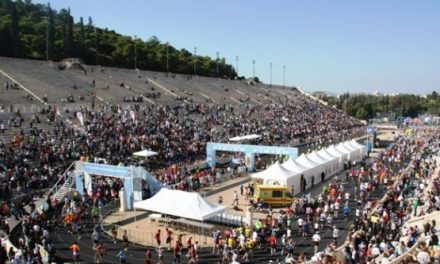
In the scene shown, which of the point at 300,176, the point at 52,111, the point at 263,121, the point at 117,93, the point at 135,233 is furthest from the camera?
the point at 263,121

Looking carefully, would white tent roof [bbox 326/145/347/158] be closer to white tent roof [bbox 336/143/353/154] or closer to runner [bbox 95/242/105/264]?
white tent roof [bbox 336/143/353/154]

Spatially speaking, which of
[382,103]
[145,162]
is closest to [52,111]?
[145,162]

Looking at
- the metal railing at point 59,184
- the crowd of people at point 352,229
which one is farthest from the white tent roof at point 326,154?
the metal railing at point 59,184

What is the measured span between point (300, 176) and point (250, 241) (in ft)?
42.6

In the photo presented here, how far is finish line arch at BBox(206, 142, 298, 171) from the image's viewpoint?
38416mm

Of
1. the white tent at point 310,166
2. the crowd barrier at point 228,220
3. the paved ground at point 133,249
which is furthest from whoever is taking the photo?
the white tent at point 310,166

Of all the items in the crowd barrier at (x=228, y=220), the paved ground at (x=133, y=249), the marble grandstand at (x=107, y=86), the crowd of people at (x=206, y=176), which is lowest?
the paved ground at (x=133, y=249)

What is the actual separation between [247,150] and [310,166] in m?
6.70

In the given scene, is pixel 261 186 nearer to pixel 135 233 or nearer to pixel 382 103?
pixel 135 233

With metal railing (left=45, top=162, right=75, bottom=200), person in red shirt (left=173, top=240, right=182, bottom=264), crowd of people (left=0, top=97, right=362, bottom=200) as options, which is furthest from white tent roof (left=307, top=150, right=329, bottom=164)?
person in red shirt (left=173, top=240, right=182, bottom=264)

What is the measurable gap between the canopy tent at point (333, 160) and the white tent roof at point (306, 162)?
2.83 m

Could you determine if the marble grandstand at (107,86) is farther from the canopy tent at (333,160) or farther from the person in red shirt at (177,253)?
the person in red shirt at (177,253)

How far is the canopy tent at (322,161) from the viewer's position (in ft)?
119

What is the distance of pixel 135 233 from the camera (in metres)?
22.1
